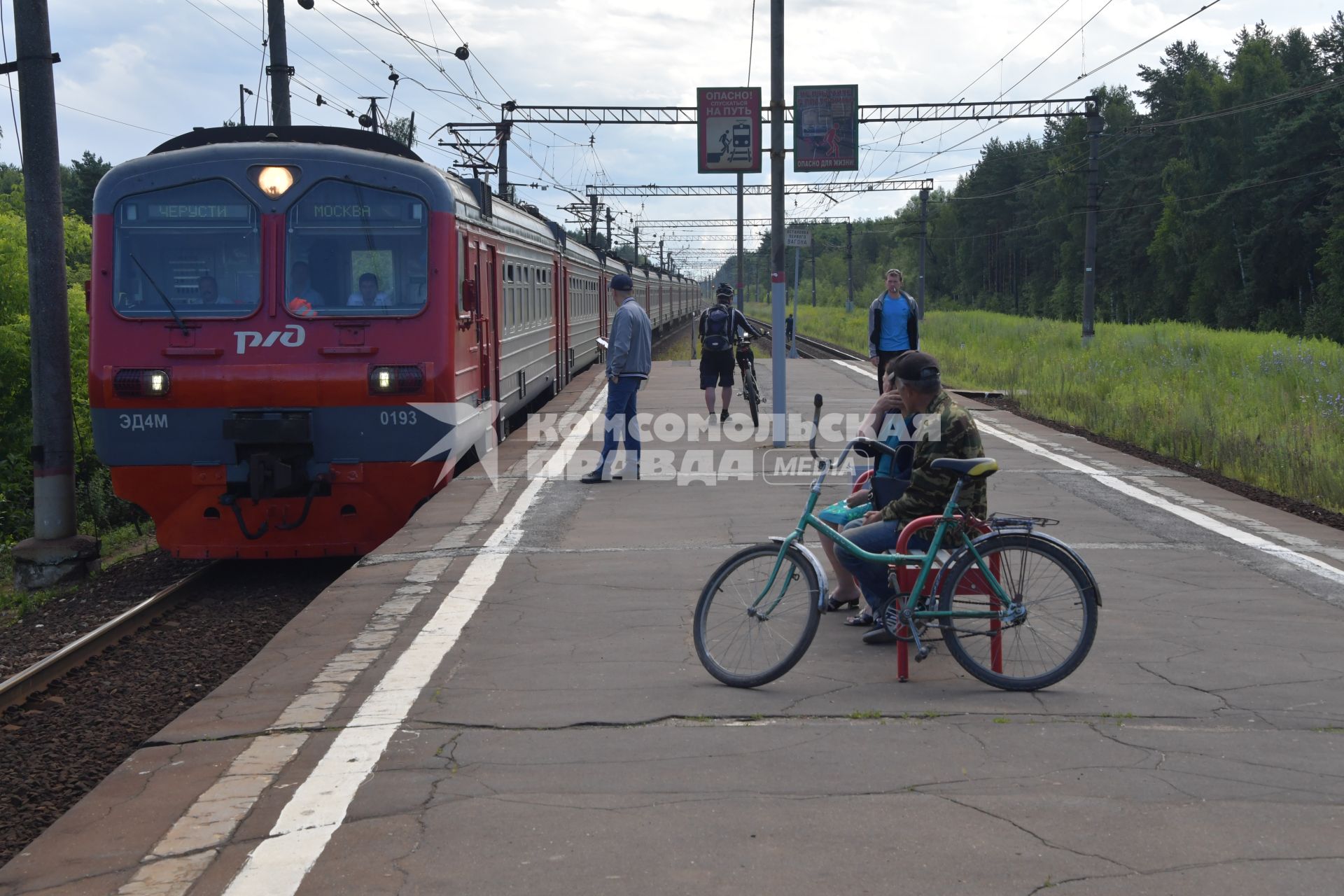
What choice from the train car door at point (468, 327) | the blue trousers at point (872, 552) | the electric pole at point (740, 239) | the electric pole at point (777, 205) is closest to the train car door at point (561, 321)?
the electric pole at point (777, 205)

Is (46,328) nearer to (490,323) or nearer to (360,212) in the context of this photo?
(360,212)

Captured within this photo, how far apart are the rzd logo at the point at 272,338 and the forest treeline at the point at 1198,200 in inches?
1326

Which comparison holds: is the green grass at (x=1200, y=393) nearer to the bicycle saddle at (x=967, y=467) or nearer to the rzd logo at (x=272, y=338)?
the bicycle saddle at (x=967, y=467)

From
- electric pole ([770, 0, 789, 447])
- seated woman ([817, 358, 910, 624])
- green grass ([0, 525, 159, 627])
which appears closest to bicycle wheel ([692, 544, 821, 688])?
seated woman ([817, 358, 910, 624])

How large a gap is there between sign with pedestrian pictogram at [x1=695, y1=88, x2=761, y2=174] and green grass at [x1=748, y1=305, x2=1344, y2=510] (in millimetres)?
5566

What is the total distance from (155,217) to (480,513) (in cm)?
321

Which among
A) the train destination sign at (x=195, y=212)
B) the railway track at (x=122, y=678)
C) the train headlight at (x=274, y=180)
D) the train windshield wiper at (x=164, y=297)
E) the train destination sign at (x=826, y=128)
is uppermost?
the train destination sign at (x=826, y=128)

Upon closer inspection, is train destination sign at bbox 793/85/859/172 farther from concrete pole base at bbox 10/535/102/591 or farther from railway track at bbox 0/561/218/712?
railway track at bbox 0/561/218/712

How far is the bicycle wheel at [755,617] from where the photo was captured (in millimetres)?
5602

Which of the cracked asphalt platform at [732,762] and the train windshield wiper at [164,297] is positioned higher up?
the train windshield wiper at [164,297]

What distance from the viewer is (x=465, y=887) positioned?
372 cm

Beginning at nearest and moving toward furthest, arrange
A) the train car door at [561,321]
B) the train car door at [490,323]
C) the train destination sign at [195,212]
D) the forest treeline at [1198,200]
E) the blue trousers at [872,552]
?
the blue trousers at [872,552] → the train destination sign at [195,212] → the train car door at [490,323] → the train car door at [561,321] → the forest treeline at [1198,200]

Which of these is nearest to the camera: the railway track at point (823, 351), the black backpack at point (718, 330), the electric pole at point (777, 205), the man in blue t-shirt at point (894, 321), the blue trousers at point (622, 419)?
the blue trousers at point (622, 419)

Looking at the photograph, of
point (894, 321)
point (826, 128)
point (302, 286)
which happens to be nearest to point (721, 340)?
point (894, 321)
